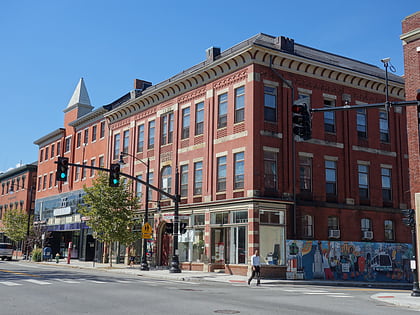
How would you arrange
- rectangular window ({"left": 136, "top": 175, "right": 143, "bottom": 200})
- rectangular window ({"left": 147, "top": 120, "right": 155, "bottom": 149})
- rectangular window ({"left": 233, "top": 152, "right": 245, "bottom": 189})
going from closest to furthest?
1. rectangular window ({"left": 233, "top": 152, "right": 245, "bottom": 189})
2. rectangular window ({"left": 147, "top": 120, "right": 155, "bottom": 149})
3. rectangular window ({"left": 136, "top": 175, "right": 143, "bottom": 200})

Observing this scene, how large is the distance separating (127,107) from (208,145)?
12.5 meters

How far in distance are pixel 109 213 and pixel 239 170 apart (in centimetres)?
1098

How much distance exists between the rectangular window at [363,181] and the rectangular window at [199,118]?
1107 cm

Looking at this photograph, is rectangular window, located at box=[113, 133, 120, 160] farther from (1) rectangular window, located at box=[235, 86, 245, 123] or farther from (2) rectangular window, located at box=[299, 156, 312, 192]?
(2) rectangular window, located at box=[299, 156, 312, 192]

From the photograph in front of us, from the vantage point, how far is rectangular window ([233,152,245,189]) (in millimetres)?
29922

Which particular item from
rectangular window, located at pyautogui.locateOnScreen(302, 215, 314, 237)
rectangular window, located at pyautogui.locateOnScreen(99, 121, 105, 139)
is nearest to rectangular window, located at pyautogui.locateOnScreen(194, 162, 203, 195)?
rectangular window, located at pyautogui.locateOnScreen(302, 215, 314, 237)

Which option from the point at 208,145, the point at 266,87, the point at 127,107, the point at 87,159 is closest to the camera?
the point at 266,87

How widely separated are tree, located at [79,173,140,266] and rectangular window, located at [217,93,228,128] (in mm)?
9083

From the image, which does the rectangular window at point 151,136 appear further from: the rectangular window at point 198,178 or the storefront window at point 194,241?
the storefront window at point 194,241

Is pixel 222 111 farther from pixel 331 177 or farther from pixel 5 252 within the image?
pixel 5 252

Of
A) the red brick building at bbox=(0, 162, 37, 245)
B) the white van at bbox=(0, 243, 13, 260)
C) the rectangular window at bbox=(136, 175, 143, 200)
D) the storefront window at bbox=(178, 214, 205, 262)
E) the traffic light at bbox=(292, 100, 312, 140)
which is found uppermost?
the red brick building at bbox=(0, 162, 37, 245)

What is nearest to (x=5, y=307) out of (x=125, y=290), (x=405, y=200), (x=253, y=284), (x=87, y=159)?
(x=125, y=290)

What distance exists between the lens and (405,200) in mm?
35438

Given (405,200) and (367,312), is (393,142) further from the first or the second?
(367,312)
